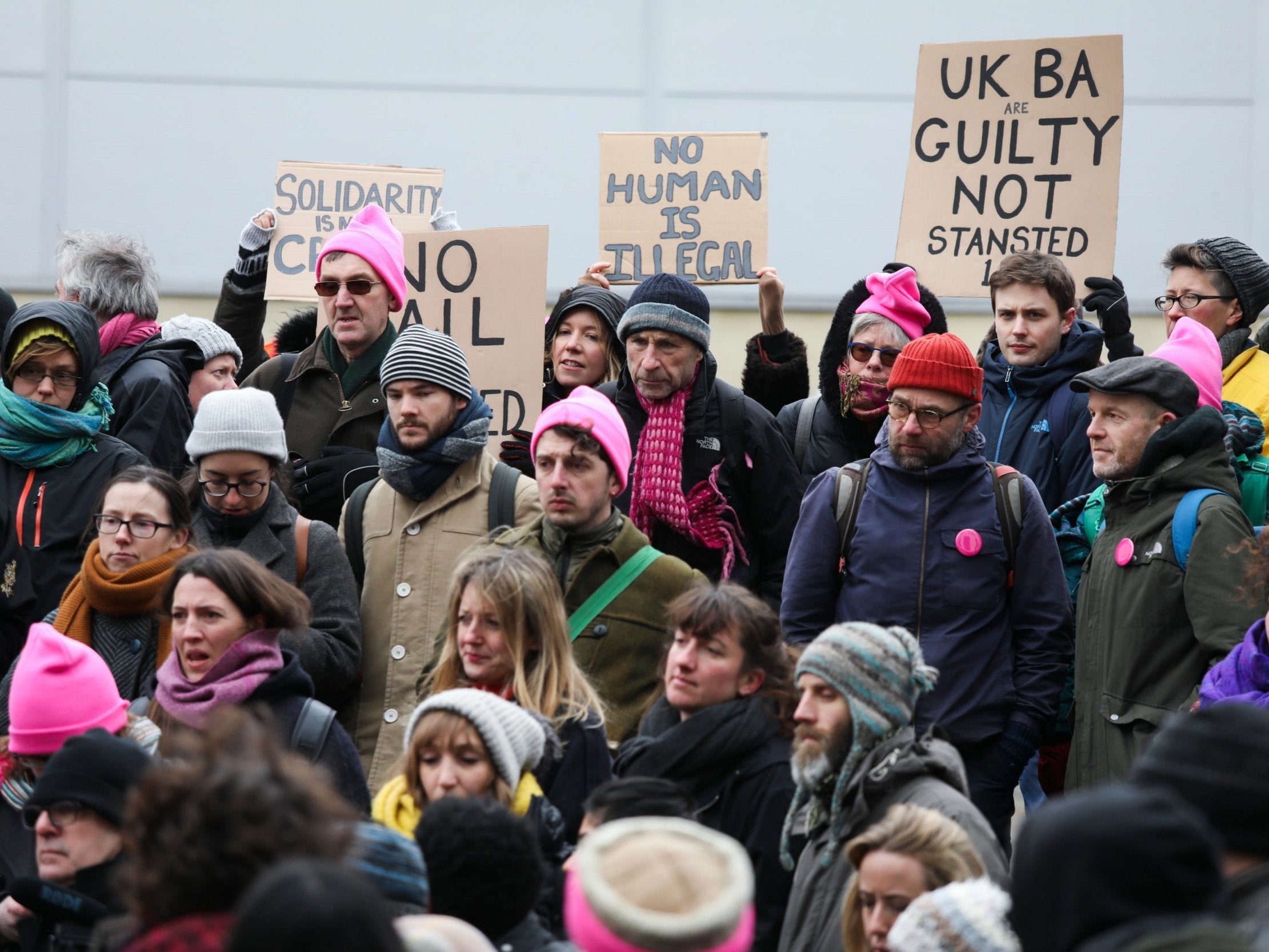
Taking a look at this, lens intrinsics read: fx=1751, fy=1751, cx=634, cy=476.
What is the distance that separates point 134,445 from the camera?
6.11m

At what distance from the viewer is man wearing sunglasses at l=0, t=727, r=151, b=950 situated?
361cm

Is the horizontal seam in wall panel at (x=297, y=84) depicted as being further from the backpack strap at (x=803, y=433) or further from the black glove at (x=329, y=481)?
the black glove at (x=329, y=481)

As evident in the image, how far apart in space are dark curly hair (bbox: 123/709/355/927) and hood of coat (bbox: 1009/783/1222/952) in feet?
3.16

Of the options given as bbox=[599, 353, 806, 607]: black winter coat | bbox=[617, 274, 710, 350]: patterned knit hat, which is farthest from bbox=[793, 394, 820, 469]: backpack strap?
bbox=[617, 274, 710, 350]: patterned knit hat

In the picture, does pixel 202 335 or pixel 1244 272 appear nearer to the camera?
pixel 1244 272

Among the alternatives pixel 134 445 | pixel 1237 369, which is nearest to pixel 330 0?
pixel 134 445

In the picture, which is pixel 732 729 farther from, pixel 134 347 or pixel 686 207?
pixel 686 207

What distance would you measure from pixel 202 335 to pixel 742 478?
Answer: 2274mm

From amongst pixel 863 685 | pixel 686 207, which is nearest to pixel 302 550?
pixel 863 685

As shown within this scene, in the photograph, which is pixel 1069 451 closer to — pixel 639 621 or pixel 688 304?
pixel 688 304

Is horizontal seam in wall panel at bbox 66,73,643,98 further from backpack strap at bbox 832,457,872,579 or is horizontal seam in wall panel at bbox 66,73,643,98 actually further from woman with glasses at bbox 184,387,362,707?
backpack strap at bbox 832,457,872,579

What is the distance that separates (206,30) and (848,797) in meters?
8.53

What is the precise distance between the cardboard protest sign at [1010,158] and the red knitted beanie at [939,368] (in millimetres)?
2148

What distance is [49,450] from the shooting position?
5.55 meters
